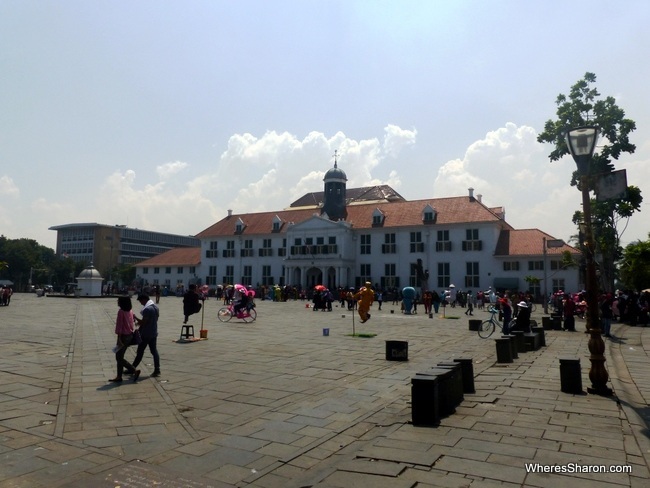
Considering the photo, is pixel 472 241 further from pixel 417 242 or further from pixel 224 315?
pixel 224 315

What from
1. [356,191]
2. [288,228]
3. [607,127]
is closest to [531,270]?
[607,127]

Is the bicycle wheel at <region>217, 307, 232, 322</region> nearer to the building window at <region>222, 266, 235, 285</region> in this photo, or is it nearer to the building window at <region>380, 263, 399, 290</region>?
the building window at <region>380, 263, 399, 290</region>

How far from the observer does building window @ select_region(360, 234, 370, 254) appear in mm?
59062

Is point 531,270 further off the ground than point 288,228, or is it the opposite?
point 288,228

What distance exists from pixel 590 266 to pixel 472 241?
146 ft

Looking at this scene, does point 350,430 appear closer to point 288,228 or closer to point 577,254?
point 577,254

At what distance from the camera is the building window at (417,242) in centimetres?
5525

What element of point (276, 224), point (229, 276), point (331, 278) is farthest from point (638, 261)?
point (229, 276)

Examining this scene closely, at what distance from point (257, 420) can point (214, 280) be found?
64.2 m

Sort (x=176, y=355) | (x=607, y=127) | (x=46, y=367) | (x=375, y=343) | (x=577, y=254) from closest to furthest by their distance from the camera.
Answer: (x=46, y=367) → (x=176, y=355) → (x=375, y=343) → (x=607, y=127) → (x=577, y=254)

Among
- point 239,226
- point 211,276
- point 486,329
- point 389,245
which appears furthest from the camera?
point 211,276

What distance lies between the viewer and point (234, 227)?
6944 centimetres

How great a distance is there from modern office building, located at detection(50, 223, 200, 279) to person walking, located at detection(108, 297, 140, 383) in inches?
4538

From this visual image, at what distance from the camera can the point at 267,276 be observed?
213 ft
